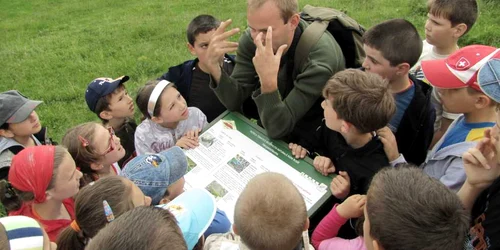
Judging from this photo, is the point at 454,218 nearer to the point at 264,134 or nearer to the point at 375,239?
the point at 375,239

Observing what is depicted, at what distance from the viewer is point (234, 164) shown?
11.6ft

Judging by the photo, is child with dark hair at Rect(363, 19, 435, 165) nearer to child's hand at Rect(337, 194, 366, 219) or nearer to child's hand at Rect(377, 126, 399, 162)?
child's hand at Rect(377, 126, 399, 162)

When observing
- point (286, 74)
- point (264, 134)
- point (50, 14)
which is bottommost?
point (50, 14)

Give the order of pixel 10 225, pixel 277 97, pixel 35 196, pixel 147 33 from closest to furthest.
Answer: pixel 10 225 → pixel 35 196 → pixel 277 97 → pixel 147 33

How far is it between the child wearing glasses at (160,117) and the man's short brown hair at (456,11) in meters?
2.91

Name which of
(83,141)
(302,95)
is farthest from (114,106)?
(302,95)

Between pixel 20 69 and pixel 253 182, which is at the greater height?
Answer: pixel 253 182

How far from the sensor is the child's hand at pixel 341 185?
120 inches

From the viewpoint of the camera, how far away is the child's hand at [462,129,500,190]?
2.48m

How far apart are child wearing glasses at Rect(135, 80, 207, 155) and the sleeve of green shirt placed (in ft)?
3.60

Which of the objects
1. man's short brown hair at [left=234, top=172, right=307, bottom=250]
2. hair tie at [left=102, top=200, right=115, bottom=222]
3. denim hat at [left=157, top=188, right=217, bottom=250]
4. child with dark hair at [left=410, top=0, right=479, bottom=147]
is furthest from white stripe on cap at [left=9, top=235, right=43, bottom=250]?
child with dark hair at [left=410, top=0, right=479, bottom=147]

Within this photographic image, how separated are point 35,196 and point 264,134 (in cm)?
195

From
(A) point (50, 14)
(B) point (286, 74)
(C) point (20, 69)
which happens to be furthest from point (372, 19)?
(A) point (50, 14)

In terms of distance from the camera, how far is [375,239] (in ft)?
7.07
